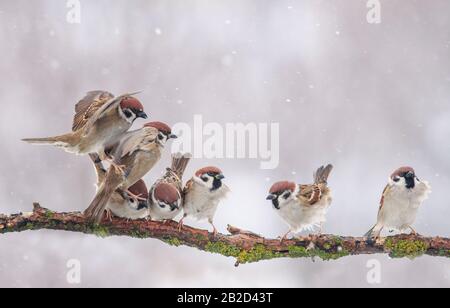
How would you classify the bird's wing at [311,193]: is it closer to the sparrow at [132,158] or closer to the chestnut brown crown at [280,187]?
the chestnut brown crown at [280,187]

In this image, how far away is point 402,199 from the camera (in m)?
2.69

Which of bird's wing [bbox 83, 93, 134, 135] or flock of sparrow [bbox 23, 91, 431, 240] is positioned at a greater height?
bird's wing [bbox 83, 93, 134, 135]

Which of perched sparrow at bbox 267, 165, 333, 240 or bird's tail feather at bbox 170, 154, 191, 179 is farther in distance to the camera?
bird's tail feather at bbox 170, 154, 191, 179

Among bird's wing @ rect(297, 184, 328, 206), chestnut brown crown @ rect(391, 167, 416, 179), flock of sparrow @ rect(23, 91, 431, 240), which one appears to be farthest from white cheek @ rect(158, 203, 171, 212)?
chestnut brown crown @ rect(391, 167, 416, 179)

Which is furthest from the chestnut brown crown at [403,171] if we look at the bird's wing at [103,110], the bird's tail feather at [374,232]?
the bird's wing at [103,110]

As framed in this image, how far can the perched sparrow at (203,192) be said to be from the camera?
2.61m

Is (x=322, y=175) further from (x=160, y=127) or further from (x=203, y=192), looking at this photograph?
(x=160, y=127)

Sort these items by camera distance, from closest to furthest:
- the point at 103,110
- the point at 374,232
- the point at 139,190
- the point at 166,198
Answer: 1. the point at 103,110
2. the point at 166,198
3. the point at 139,190
4. the point at 374,232

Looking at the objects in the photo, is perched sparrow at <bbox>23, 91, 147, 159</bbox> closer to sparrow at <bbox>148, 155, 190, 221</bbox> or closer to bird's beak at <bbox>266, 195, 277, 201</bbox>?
sparrow at <bbox>148, 155, 190, 221</bbox>

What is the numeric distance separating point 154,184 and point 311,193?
78 cm

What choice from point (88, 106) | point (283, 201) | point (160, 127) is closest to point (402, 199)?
point (283, 201)

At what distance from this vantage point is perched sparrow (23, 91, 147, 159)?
96.1 inches

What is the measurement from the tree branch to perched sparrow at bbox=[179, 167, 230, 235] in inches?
2.7
